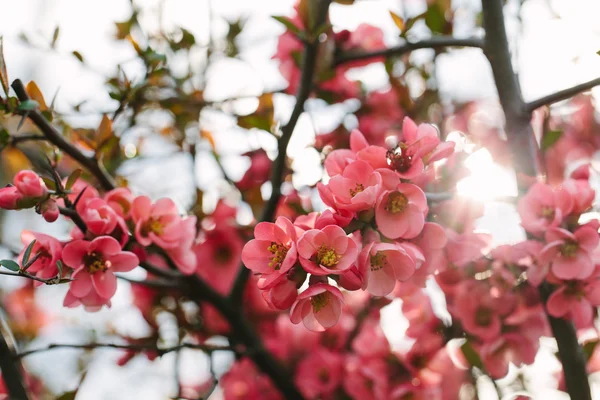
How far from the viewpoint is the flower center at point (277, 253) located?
65 centimetres

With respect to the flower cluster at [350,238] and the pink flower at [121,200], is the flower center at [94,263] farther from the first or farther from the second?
the flower cluster at [350,238]

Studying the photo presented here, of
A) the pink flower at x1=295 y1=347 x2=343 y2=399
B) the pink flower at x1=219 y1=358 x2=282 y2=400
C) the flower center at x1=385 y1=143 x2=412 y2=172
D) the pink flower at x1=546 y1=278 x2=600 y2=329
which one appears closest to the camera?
the flower center at x1=385 y1=143 x2=412 y2=172

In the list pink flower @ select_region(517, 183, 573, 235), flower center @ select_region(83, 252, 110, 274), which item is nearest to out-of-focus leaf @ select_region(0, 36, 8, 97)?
flower center @ select_region(83, 252, 110, 274)

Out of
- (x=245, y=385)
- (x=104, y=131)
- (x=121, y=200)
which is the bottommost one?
(x=245, y=385)

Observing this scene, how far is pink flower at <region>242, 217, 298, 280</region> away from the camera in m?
0.65

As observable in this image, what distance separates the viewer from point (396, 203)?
68cm

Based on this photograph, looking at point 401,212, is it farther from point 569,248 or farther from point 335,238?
point 569,248

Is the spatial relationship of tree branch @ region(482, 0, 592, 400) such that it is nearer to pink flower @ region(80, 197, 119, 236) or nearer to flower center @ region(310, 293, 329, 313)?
flower center @ region(310, 293, 329, 313)

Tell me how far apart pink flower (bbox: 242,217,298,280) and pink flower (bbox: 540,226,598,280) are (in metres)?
0.39

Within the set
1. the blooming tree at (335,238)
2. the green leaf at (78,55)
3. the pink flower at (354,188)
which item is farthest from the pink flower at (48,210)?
the green leaf at (78,55)

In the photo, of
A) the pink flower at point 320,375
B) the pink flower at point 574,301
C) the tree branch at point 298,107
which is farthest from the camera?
the pink flower at point 320,375

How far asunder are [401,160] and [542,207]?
0.26 metres

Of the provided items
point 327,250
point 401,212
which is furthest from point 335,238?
point 401,212

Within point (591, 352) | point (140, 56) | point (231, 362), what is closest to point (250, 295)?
point (231, 362)
